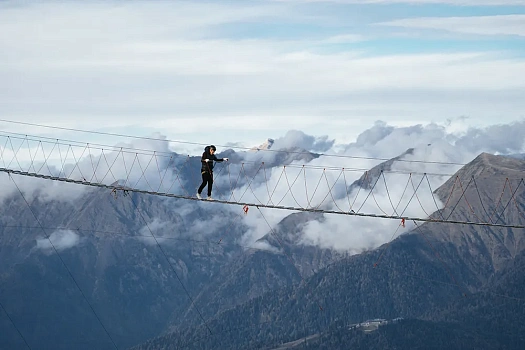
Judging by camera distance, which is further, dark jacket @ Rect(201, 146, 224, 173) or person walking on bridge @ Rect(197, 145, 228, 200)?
dark jacket @ Rect(201, 146, 224, 173)

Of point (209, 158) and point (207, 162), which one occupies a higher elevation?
point (209, 158)

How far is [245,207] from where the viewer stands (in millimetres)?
86562

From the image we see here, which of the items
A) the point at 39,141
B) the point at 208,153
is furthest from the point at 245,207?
the point at 39,141

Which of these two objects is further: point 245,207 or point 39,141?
point 39,141

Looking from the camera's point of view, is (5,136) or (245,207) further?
(5,136)

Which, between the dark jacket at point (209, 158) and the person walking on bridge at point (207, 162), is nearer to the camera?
the person walking on bridge at point (207, 162)

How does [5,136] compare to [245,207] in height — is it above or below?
above

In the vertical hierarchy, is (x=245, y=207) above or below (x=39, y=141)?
below

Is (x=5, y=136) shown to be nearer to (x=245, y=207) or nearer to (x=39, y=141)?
(x=39, y=141)

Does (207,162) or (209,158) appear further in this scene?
(207,162)

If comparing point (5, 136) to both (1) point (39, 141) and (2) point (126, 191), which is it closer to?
(1) point (39, 141)

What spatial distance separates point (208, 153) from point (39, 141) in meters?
24.1

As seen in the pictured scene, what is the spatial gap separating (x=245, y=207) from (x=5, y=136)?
2745 centimetres

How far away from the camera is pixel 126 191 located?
86188 mm
